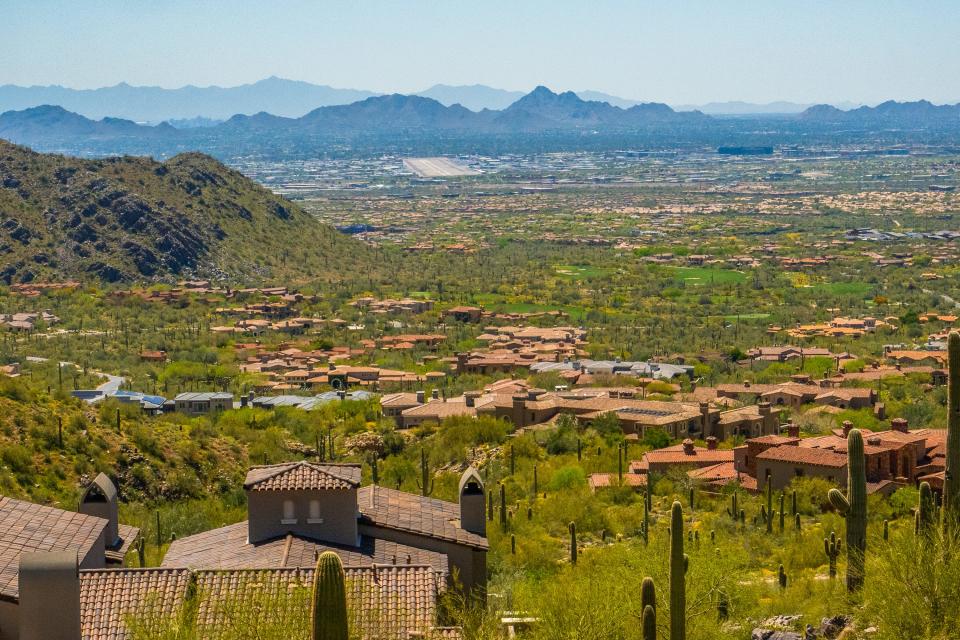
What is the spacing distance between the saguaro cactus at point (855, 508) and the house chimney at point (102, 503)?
32.9ft

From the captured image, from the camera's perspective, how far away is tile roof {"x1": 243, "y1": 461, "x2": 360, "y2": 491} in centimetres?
2081

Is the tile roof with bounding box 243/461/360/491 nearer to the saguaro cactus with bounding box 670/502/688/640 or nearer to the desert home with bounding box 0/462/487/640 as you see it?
the desert home with bounding box 0/462/487/640

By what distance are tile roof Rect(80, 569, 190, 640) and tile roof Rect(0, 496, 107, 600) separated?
2.77 ft

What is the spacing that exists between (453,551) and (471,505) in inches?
34.2

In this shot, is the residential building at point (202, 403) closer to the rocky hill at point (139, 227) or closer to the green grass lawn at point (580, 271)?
the rocky hill at point (139, 227)

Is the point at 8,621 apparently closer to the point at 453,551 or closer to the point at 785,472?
the point at 453,551

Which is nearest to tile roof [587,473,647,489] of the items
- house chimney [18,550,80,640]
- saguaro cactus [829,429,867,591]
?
saguaro cactus [829,429,867,591]

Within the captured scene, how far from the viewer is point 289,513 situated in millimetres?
21062

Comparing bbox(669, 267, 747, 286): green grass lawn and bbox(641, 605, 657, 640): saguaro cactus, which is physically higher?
bbox(641, 605, 657, 640): saguaro cactus

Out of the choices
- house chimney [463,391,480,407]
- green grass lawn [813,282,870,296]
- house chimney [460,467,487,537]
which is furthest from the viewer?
green grass lawn [813,282,870,296]

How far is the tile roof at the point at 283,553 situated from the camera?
773 inches

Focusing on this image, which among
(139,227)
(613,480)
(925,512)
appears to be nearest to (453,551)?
(925,512)

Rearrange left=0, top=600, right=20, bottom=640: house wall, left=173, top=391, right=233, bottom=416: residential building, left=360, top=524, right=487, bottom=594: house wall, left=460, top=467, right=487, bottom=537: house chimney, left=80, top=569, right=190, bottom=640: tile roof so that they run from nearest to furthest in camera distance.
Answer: left=0, top=600, right=20, bottom=640: house wall < left=80, top=569, right=190, bottom=640: tile roof < left=360, top=524, right=487, bottom=594: house wall < left=460, top=467, right=487, bottom=537: house chimney < left=173, top=391, right=233, bottom=416: residential building

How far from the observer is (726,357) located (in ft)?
233
